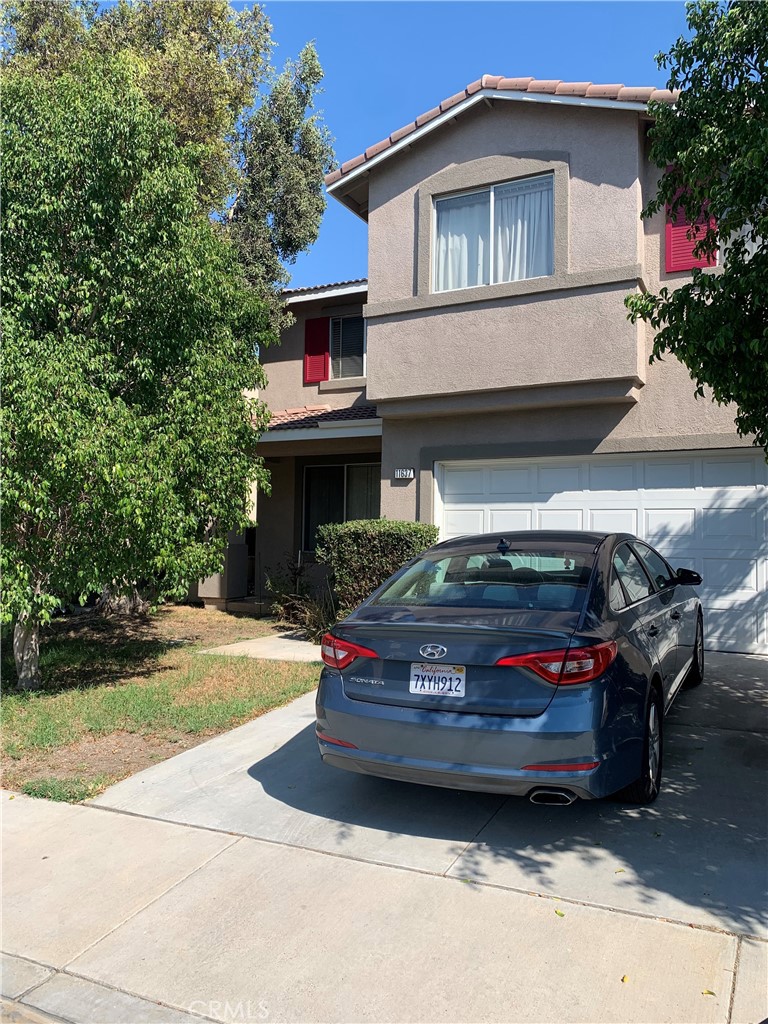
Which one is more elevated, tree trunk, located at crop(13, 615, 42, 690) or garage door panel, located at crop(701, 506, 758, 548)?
garage door panel, located at crop(701, 506, 758, 548)

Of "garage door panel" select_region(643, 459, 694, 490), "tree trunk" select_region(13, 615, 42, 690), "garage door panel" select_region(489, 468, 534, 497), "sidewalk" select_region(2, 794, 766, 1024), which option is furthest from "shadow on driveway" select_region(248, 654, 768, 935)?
"garage door panel" select_region(489, 468, 534, 497)

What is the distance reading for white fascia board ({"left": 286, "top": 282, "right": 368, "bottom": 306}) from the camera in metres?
13.6

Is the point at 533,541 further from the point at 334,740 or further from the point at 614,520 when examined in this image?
the point at 614,520

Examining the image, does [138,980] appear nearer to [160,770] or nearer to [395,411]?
[160,770]

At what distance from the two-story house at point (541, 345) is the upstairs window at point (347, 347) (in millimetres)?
2744

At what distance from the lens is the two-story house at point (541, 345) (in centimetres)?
902

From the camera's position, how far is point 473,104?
32.9 ft

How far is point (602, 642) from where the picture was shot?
3891 millimetres

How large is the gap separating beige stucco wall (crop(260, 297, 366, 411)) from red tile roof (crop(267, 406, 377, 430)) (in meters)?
0.26

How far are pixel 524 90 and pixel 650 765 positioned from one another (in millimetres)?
8626

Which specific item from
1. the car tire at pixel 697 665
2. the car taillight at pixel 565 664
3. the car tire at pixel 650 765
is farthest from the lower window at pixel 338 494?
the car taillight at pixel 565 664

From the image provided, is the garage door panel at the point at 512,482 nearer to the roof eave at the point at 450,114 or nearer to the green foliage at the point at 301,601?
the green foliage at the point at 301,601

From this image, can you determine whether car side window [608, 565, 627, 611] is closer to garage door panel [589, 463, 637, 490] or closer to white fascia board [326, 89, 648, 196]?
garage door panel [589, 463, 637, 490]

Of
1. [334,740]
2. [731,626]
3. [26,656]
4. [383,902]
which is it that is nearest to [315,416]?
[26,656]
